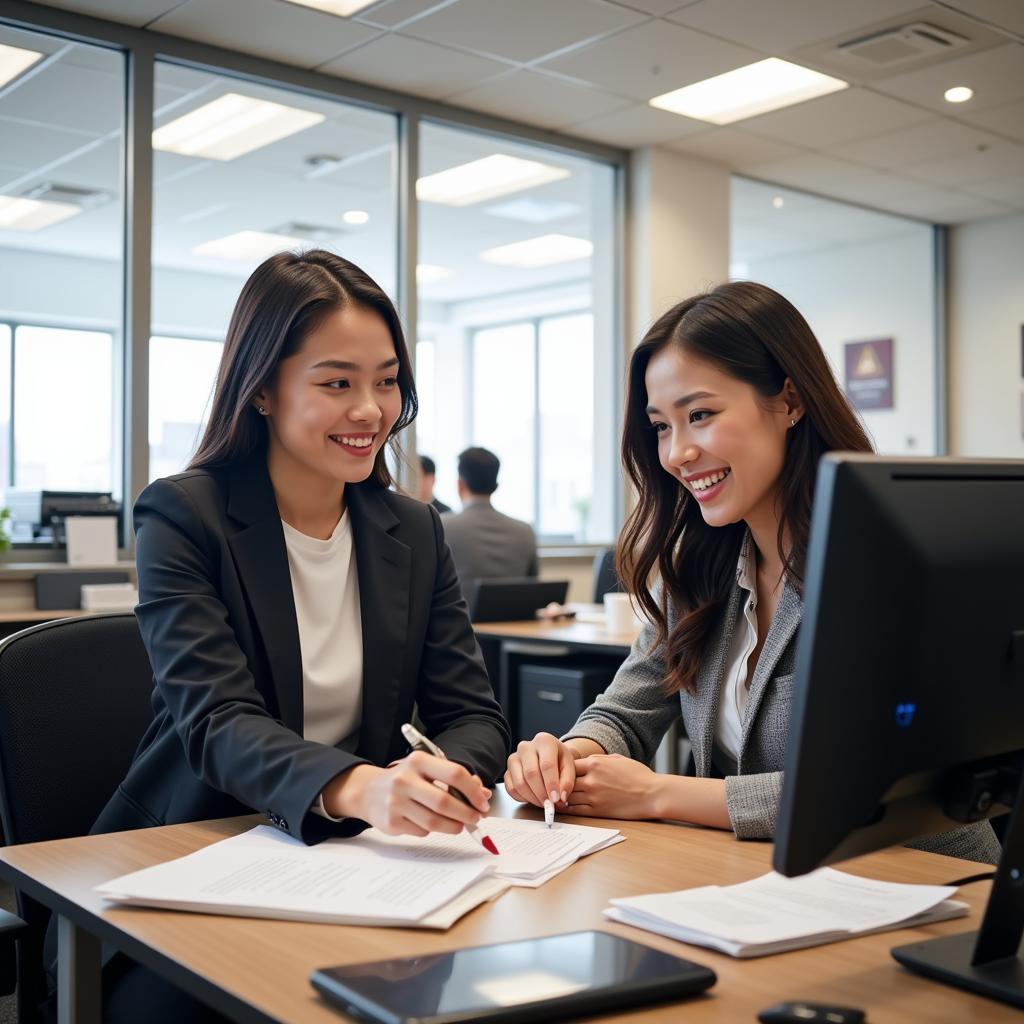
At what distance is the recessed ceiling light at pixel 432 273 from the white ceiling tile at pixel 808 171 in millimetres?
2991

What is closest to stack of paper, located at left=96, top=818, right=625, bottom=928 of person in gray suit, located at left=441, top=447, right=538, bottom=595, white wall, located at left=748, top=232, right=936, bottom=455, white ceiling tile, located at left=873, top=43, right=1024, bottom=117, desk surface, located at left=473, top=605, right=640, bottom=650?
desk surface, located at left=473, top=605, right=640, bottom=650

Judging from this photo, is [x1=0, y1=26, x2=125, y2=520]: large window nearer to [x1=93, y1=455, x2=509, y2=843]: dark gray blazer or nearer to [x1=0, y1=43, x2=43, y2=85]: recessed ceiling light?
[x1=0, y1=43, x2=43, y2=85]: recessed ceiling light

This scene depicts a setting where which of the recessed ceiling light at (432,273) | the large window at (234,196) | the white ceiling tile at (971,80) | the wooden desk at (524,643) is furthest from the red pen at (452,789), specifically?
the recessed ceiling light at (432,273)

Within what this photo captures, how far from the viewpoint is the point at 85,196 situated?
618cm

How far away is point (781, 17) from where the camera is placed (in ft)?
15.3

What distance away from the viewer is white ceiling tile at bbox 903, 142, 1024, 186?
21.5ft

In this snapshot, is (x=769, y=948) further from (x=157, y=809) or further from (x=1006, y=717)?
(x=157, y=809)

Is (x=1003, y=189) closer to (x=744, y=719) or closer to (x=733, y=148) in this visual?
(x=733, y=148)

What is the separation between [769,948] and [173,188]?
639 centimetres

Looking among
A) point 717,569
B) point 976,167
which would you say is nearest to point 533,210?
point 976,167

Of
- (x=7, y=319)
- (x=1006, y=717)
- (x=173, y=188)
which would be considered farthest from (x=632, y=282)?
(x=1006, y=717)

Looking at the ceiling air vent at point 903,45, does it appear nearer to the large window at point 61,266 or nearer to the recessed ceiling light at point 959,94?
the recessed ceiling light at point 959,94

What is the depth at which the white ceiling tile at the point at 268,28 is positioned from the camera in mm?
4539

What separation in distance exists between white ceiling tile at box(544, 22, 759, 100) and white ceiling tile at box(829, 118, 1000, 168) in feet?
4.66
